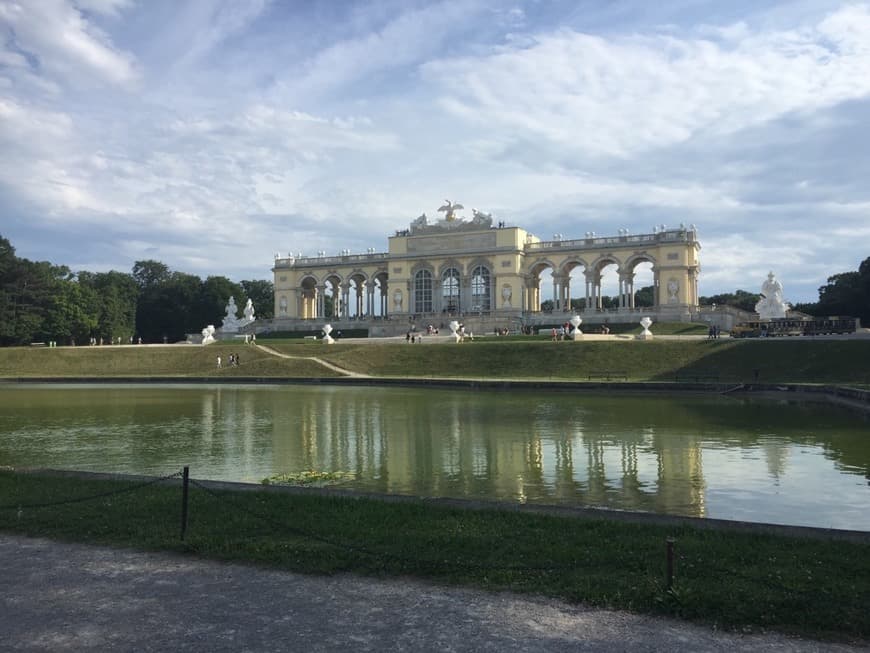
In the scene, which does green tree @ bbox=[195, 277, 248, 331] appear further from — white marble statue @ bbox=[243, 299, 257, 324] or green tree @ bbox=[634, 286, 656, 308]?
green tree @ bbox=[634, 286, 656, 308]

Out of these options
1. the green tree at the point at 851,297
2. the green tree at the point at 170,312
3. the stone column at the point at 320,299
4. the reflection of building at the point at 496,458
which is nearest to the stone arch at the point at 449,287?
the stone column at the point at 320,299

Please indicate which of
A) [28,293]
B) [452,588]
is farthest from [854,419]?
[28,293]

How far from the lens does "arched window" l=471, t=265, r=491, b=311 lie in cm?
7775

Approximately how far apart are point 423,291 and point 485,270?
7.53m

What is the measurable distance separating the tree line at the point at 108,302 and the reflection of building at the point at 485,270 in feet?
53.0

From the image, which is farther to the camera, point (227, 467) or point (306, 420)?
point (306, 420)

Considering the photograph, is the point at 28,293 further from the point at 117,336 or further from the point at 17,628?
the point at 17,628

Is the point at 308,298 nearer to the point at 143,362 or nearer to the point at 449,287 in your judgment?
the point at 449,287

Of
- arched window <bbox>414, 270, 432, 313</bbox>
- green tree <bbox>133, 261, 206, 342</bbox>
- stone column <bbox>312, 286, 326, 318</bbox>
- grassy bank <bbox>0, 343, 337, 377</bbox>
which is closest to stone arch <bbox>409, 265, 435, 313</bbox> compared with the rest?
arched window <bbox>414, 270, 432, 313</bbox>

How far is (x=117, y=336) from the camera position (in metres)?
88.4

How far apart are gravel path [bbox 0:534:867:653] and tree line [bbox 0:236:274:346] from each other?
7612cm

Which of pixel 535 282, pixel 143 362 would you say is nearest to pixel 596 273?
pixel 535 282

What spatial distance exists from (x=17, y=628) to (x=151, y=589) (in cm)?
115

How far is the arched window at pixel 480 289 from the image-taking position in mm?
77750
